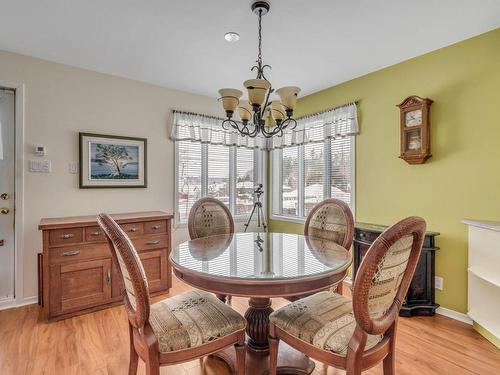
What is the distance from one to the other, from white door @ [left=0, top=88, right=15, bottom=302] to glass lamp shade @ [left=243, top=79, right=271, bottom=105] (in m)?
2.54

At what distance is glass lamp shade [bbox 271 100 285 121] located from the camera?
7.54 feet

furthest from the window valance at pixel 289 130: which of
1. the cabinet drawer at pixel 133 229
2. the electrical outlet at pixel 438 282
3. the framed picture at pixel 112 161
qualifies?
the electrical outlet at pixel 438 282

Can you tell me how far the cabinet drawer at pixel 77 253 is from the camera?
8.36 feet

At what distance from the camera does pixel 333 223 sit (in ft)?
8.11

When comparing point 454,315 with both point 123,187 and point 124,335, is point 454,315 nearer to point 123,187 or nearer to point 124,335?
point 124,335

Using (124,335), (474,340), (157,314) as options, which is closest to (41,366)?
(124,335)

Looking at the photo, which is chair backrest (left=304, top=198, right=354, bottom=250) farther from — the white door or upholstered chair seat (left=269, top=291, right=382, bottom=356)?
the white door

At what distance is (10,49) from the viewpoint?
8.86 ft

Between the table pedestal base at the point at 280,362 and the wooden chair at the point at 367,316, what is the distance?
32 centimetres

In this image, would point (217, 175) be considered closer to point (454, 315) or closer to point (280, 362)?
point (280, 362)

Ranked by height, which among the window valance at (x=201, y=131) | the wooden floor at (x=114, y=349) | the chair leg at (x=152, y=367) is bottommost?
the wooden floor at (x=114, y=349)

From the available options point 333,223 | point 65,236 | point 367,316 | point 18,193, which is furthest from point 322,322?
point 18,193

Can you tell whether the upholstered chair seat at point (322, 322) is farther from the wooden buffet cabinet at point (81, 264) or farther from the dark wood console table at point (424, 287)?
the wooden buffet cabinet at point (81, 264)

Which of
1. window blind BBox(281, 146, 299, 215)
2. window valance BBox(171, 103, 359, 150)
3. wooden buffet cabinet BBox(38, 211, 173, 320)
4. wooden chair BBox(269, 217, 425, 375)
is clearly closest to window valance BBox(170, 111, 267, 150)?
window valance BBox(171, 103, 359, 150)
